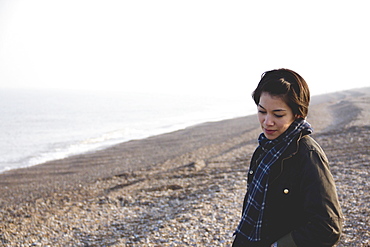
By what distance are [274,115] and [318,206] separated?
2.09 ft

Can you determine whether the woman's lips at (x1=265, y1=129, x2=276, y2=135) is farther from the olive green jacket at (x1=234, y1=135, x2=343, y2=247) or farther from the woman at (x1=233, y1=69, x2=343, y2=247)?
the olive green jacket at (x1=234, y1=135, x2=343, y2=247)

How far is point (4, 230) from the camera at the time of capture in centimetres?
828

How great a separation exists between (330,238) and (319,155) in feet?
1.64

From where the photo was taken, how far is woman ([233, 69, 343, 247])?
2.12 metres

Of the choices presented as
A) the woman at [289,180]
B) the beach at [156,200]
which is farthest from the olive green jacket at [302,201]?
the beach at [156,200]

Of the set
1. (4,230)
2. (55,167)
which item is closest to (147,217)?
(4,230)

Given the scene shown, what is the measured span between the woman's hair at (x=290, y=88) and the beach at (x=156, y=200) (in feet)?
13.6

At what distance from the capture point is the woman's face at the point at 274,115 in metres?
2.33

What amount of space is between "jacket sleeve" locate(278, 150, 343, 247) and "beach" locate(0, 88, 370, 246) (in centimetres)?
394

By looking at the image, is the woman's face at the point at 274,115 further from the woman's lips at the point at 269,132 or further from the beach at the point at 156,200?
the beach at the point at 156,200

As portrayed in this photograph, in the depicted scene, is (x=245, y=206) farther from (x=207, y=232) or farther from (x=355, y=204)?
(x=355, y=204)

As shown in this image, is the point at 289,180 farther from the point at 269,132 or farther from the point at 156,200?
the point at 156,200

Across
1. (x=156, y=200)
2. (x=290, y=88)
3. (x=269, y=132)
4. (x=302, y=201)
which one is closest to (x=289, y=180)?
(x=302, y=201)

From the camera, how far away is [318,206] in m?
2.10
